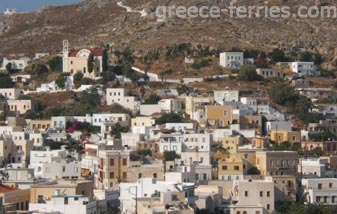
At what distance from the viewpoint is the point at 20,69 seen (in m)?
85.0

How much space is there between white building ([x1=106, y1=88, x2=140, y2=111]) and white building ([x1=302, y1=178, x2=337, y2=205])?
26701mm

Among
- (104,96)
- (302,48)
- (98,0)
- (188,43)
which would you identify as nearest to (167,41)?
(188,43)

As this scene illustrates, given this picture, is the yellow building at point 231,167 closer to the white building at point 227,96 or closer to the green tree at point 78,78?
the white building at point 227,96

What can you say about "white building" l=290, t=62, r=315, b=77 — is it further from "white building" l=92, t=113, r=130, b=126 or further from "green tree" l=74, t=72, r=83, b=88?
"white building" l=92, t=113, r=130, b=126

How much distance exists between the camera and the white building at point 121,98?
224 ft

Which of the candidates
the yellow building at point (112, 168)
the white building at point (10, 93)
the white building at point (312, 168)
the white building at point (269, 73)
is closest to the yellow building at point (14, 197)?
the yellow building at point (112, 168)

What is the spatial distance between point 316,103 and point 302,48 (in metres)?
19.3

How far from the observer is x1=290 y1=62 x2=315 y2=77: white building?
7788cm

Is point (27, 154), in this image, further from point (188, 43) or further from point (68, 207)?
point (188, 43)

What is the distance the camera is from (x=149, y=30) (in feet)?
307

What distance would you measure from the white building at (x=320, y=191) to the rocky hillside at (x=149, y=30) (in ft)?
140

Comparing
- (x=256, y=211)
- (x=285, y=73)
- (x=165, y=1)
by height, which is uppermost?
(x=165, y=1)

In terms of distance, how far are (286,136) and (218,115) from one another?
16.7 ft

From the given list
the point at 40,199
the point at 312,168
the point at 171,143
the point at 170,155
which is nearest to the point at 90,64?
the point at 171,143
